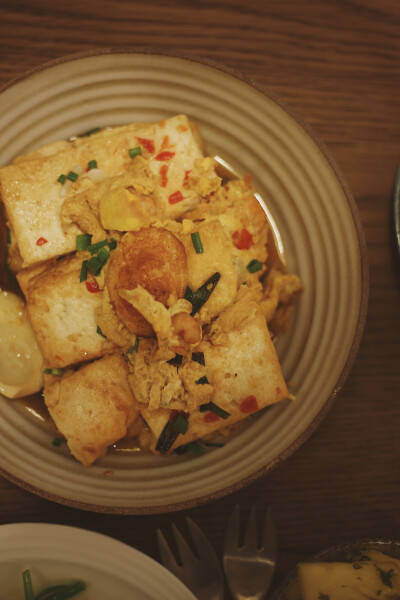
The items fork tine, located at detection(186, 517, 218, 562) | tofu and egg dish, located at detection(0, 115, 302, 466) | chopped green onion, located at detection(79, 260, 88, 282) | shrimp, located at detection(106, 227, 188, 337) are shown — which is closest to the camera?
shrimp, located at detection(106, 227, 188, 337)

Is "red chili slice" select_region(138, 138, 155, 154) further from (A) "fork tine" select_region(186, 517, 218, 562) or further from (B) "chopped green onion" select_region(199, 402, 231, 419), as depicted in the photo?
(A) "fork tine" select_region(186, 517, 218, 562)

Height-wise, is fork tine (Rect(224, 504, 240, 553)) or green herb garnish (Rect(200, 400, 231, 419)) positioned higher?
green herb garnish (Rect(200, 400, 231, 419))

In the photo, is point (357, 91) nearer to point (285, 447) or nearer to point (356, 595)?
point (285, 447)

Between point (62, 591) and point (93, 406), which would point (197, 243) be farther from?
point (62, 591)

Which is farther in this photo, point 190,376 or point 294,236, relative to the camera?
point 294,236

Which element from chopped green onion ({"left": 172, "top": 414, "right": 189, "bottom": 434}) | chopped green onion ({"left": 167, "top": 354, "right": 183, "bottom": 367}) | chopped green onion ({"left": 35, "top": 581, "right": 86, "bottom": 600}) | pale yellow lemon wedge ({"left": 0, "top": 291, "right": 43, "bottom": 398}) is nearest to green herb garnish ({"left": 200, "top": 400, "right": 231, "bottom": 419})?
chopped green onion ({"left": 172, "top": 414, "right": 189, "bottom": 434})

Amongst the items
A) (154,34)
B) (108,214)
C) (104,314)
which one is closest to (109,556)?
(104,314)

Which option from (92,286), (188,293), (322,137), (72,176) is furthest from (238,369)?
(322,137)
